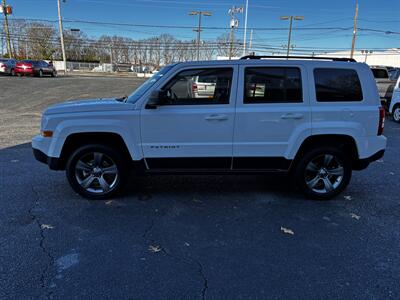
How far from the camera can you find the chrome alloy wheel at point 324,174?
14.4 ft

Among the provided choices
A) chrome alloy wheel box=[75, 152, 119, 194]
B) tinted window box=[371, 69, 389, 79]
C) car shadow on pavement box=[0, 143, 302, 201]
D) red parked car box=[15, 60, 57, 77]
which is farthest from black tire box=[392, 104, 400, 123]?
red parked car box=[15, 60, 57, 77]

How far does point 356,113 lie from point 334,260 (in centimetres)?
209

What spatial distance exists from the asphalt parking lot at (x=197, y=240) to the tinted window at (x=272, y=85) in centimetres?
145

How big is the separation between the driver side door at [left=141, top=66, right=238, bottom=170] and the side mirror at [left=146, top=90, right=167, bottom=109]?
0.03m

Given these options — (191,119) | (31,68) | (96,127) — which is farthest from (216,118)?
(31,68)

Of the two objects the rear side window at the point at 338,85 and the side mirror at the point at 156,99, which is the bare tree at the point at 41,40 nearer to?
the side mirror at the point at 156,99

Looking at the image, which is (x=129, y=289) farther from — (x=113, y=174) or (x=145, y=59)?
(x=145, y=59)

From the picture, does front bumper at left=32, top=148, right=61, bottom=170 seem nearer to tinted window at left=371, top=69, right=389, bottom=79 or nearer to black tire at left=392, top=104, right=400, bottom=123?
black tire at left=392, top=104, right=400, bottom=123

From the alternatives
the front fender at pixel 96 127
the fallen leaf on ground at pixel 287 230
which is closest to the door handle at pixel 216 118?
the front fender at pixel 96 127

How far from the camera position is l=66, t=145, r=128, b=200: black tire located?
414 cm

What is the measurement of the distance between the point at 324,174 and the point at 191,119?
2.11 metres

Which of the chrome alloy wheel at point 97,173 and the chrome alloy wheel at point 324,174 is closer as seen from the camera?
the chrome alloy wheel at point 97,173

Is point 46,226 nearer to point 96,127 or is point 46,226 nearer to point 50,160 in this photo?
point 50,160

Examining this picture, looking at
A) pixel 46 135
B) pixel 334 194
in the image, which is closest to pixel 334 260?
pixel 334 194
